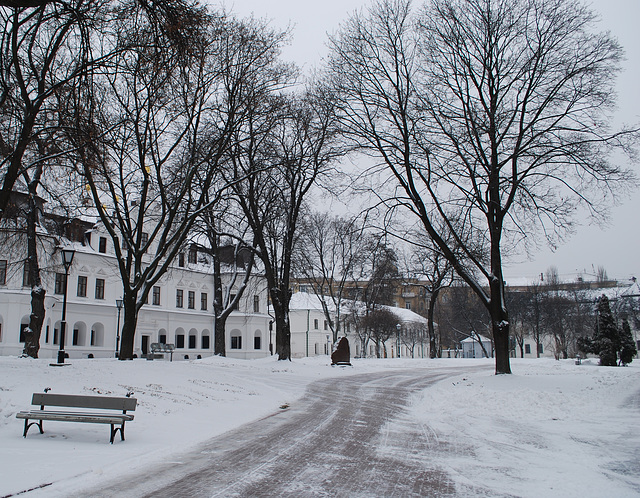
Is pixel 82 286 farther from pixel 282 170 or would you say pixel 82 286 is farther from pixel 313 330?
pixel 313 330

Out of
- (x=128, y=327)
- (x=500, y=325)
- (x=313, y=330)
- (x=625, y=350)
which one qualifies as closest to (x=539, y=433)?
(x=500, y=325)

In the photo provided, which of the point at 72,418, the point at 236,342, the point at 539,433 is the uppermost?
the point at 236,342

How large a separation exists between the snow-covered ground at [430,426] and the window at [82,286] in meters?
30.7

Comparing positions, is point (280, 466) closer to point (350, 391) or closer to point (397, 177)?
point (350, 391)

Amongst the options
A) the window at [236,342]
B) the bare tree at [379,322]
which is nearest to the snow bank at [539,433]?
the bare tree at [379,322]

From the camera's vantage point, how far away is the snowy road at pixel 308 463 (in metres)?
6.18

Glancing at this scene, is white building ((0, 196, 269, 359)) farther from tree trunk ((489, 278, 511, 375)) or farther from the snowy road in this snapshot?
the snowy road

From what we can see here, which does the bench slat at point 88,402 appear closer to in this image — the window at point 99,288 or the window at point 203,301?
the window at point 99,288

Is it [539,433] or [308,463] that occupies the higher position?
[308,463]

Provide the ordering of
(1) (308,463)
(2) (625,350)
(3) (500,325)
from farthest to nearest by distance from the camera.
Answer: (2) (625,350), (3) (500,325), (1) (308,463)

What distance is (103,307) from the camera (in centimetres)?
4728

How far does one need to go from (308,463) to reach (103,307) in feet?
145

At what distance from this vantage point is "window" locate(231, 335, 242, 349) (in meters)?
61.5

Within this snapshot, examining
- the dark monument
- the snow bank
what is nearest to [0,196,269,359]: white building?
the dark monument
